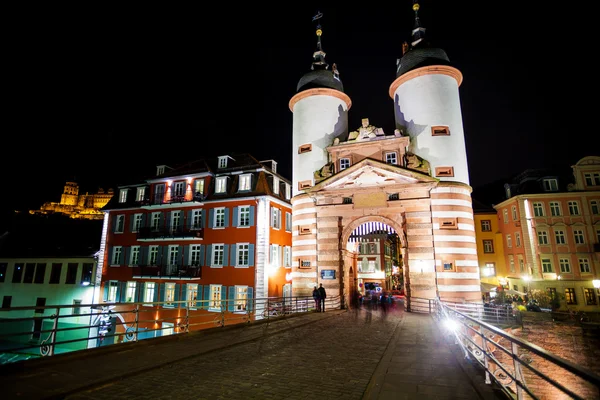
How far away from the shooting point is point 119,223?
32.2m

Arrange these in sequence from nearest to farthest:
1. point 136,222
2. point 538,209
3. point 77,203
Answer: point 136,222
point 538,209
point 77,203

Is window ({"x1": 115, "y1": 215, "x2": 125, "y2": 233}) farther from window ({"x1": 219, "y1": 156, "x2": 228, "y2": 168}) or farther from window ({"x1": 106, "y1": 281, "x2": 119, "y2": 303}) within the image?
window ({"x1": 219, "y1": 156, "x2": 228, "y2": 168})

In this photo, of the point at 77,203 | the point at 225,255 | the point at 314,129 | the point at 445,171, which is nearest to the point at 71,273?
the point at 225,255

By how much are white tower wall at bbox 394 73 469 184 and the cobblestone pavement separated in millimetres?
16120

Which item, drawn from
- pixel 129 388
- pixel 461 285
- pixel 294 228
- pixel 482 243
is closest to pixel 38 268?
pixel 294 228

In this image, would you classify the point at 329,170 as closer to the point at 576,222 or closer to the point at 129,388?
the point at 129,388

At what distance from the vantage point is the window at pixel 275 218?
89.5 feet

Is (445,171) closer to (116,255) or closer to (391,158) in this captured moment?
(391,158)

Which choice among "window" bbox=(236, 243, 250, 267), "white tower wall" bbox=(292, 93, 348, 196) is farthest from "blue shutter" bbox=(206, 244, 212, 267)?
"white tower wall" bbox=(292, 93, 348, 196)

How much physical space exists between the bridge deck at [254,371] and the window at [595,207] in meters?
33.1

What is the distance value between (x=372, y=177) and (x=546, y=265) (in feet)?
79.8

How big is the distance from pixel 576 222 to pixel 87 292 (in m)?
47.4

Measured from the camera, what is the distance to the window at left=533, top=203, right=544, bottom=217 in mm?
34875

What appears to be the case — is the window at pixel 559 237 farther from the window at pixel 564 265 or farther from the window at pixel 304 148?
the window at pixel 304 148
